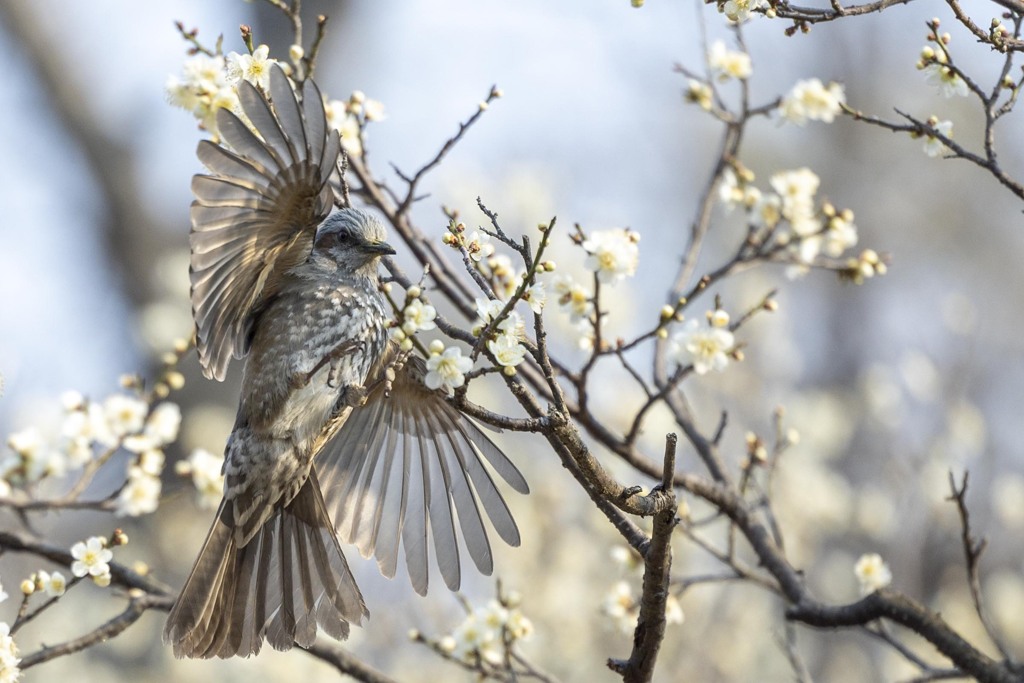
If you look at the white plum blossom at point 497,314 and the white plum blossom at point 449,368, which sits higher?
the white plum blossom at point 497,314

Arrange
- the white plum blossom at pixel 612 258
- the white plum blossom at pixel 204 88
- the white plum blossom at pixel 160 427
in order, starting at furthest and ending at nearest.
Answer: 1. the white plum blossom at pixel 160 427
2. the white plum blossom at pixel 204 88
3. the white plum blossom at pixel 612 258

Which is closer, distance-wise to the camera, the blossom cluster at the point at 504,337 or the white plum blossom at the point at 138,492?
the blossom cluster at the point at 504,337

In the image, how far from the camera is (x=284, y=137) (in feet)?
8.50

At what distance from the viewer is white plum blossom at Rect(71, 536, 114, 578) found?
2.62 metres

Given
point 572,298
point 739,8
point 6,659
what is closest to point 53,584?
point 6,659

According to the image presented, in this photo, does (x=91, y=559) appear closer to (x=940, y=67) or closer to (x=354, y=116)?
(x=354, y=116)

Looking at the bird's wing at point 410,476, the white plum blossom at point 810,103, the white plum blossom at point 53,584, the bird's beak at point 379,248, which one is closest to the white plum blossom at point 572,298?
the bird's wing at point 410,476

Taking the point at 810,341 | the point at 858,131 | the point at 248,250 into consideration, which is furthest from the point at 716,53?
the point at 858,131

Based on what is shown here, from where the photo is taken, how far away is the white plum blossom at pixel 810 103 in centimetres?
358

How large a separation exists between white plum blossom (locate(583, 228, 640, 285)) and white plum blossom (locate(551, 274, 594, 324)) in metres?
0.14

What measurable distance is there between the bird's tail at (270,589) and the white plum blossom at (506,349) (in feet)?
4.59

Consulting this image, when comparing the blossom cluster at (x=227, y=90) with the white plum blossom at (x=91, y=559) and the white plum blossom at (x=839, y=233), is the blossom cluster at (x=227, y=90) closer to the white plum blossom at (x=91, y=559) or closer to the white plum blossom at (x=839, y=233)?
the white plum blossom at (x=91, y=559)

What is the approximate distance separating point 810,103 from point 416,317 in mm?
2137

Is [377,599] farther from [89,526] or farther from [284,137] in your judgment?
[284,137]
